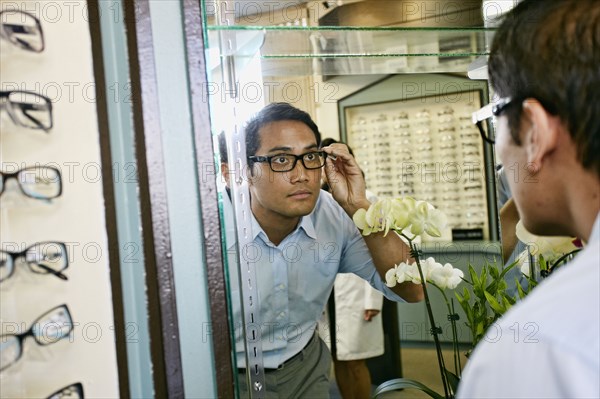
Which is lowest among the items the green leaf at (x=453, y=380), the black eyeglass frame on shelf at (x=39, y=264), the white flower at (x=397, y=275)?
the green leaf at (x=453, y=380)

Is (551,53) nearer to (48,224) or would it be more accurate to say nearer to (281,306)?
(281,306)

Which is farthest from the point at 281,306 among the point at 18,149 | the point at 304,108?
the point at 18,149

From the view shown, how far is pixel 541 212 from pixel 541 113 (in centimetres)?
12

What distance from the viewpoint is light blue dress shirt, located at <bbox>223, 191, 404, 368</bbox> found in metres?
0.87

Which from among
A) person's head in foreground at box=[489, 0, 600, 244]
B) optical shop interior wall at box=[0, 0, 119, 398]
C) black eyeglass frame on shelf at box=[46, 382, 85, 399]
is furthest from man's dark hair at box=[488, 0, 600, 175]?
black eyeglass frame on shelf at box=[46, 382, 85, 399]

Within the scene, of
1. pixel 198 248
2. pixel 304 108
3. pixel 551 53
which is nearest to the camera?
pixel 551 53

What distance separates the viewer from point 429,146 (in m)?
0.93

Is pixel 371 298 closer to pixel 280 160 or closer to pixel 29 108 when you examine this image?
pixel 280 160

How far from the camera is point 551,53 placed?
656 millimetres

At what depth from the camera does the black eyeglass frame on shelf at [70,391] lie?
2.41 feet

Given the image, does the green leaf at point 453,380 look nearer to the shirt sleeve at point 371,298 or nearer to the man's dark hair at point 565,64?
the shirt sleeve at point 371,298

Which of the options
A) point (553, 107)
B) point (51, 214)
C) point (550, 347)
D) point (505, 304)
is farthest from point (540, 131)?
point (51, 214)

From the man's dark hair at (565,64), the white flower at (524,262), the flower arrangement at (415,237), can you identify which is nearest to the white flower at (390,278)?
the flower arrangement at (415,237)

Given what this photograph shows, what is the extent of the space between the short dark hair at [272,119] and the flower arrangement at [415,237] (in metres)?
0.14
